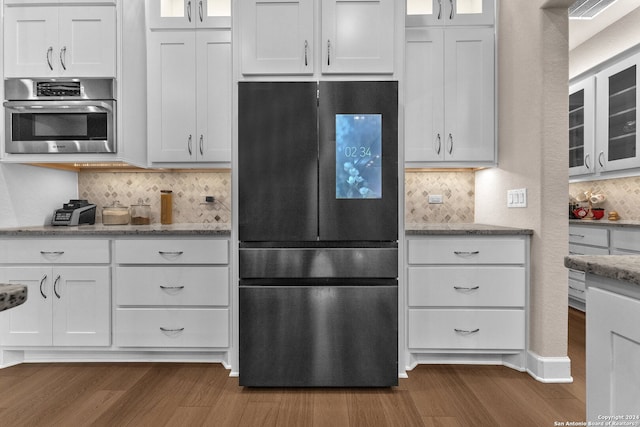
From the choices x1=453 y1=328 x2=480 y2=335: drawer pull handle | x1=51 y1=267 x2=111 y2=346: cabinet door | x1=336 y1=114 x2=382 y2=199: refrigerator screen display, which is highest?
x1=336 y1=114 x2=382 y2=199: refrigerator screen display

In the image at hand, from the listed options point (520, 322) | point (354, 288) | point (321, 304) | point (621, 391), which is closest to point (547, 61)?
point (520, 322)

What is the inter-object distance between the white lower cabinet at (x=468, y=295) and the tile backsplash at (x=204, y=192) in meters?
0.71

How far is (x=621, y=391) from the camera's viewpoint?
1002 mm

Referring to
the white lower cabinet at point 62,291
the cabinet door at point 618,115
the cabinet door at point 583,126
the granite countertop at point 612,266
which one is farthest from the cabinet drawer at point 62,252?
the cabinet door at point 583,126

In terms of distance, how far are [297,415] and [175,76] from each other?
8.03 ft

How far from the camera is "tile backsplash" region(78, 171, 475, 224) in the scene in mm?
3436

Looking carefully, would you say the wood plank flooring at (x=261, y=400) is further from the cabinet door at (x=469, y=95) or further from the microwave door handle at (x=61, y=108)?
the microwave door handle at (x=61, y=108)

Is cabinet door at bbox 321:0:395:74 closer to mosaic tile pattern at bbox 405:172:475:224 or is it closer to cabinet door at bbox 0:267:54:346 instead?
mosaic tile pattern at bbox 405:172:475:224

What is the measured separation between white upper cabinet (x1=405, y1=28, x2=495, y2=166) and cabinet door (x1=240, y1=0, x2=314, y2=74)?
90 cm

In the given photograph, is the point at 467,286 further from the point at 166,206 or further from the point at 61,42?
the point at 61,42

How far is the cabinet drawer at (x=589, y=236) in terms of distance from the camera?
3.76 meters

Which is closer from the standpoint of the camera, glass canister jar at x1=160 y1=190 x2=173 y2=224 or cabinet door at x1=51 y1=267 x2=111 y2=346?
cabinet door at x1=51 y1=267 x2=111 y2=346

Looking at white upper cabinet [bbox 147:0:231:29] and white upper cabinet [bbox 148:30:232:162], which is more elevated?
white upper cabinet [bbox 147:0:231:29]

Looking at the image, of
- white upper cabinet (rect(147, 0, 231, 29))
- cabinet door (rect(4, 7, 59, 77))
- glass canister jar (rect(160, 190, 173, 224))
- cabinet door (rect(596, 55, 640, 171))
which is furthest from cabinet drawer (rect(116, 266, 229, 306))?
cabinet door (rect(596, 55, 640, 171))
